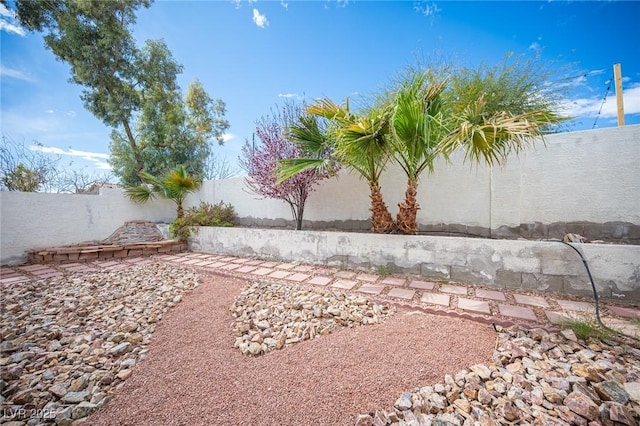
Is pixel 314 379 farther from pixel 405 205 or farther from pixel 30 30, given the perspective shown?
pixel 30 30

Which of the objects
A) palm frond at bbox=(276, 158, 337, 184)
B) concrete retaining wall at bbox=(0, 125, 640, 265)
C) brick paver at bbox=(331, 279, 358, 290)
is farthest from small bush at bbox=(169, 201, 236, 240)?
brick paver at bbox=(331, 279, 358, 290)

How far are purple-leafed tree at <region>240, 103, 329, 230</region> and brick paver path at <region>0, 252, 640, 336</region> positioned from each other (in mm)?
1590

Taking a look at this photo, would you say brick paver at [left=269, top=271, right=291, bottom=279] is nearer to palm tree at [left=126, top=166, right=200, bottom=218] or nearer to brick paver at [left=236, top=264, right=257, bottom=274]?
brick paver at [left=236, top=264, right=257, bottom=274]

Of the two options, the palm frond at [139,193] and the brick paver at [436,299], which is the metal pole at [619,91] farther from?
the palm frond at [139,193]

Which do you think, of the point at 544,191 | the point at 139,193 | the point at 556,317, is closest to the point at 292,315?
the point at 556,317

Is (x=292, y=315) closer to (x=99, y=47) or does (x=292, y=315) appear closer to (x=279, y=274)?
(x=279, y=274)

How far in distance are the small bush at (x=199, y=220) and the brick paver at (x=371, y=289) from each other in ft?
14.7

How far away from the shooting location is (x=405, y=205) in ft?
11.7

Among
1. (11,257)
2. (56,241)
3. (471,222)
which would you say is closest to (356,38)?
(471,222)

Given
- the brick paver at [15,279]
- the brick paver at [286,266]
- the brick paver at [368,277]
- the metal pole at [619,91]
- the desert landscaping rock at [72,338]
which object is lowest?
the desert landscaping rock at [72,338]

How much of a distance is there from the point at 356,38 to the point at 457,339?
250 inches

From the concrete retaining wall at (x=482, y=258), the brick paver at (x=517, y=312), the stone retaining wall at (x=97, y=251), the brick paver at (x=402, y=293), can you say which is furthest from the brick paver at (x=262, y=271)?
the stone retaining wall at (x=97, y=251)

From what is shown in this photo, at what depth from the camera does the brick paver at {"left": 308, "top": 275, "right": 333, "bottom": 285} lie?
3.23 metres

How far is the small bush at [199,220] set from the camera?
235 inches
